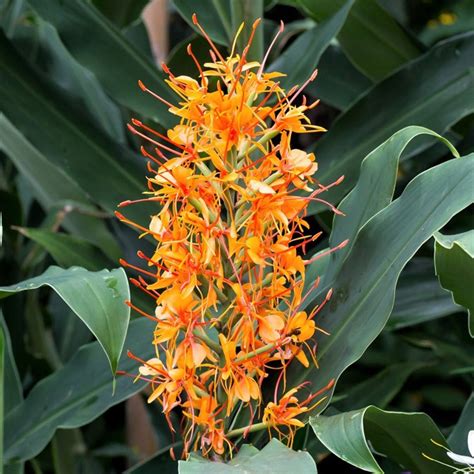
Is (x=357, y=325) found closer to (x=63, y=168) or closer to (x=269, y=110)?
(x=269, y=110)

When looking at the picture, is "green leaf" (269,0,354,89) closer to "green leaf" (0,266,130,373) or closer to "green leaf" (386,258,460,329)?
"green leaf" (386,258,460,329)

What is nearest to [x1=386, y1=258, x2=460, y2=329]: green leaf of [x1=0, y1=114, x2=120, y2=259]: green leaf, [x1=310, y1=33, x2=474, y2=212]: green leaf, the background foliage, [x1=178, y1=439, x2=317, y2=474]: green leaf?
the background foliage

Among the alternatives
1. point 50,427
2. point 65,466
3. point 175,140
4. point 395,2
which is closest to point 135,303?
point 50,427

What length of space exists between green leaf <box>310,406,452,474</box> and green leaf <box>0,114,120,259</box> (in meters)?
0.51

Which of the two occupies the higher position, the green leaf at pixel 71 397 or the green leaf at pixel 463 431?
the green leaf at pixel 463 431

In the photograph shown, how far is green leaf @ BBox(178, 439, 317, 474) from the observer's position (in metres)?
0.57

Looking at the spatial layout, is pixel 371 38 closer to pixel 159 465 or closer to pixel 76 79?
pixel 76 79

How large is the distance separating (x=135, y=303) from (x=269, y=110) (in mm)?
435

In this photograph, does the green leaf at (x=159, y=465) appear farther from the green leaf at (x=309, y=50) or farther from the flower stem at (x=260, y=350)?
the green leaf at (x=309, y=50)

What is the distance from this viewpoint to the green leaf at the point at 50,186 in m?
1.16

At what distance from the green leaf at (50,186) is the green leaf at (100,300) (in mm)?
436

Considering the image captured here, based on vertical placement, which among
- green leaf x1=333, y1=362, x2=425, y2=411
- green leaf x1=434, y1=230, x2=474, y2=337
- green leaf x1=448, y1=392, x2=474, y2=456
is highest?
green leaf x1=434, y1=230, x2=474, y2=337

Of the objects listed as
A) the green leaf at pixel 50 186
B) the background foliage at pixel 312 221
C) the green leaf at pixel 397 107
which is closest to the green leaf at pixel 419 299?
the background foliage at pixel 312 221

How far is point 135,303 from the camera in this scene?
1.04 metres
